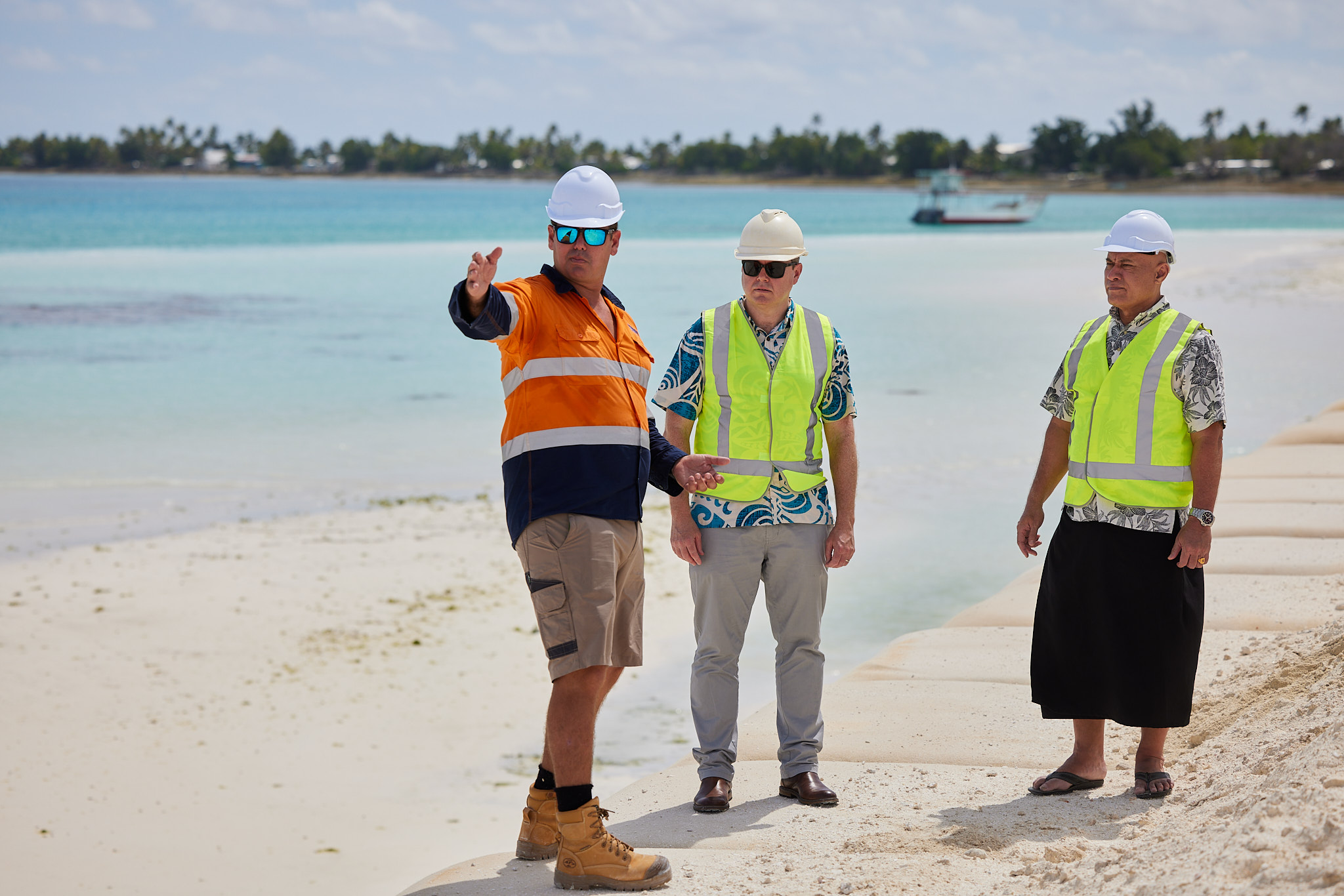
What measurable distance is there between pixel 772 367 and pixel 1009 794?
1670 mm

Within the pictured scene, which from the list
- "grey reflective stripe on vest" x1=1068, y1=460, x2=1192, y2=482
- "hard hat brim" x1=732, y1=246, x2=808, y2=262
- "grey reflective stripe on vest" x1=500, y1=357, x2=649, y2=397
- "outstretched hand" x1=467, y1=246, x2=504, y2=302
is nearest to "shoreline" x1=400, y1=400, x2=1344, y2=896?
"grey reflective stripe on vest" x1=1068, y1=460, x2=1192, y2=482

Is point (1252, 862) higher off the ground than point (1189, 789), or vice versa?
point (1252, 862)

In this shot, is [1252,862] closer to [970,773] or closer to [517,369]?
[970,773]

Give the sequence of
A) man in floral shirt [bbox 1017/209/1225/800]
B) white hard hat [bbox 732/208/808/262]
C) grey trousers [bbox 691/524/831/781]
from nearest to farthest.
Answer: man in floral shirt [bbox 1017/209/1225/800], white hard hat [bbox 732/208/808/262], grey trousers [bbox 691/524/831/781]

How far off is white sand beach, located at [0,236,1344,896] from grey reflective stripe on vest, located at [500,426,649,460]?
4.21ft

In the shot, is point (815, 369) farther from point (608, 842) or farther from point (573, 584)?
point (608, 842)

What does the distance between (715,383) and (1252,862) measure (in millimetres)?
2138

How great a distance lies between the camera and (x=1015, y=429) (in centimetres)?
1467

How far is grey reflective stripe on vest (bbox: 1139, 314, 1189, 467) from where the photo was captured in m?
3.87

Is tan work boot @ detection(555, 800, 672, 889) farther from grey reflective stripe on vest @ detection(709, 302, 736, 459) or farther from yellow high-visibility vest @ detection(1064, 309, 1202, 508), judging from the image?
yellow high-visibility vest @ detection(1064, 309, 1202, 508)

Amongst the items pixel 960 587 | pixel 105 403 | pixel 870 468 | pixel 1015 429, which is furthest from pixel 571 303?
pixel 105 403

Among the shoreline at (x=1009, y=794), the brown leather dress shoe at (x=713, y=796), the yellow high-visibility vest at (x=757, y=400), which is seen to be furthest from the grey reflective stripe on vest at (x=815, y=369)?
the shoreline at (x=1009, y=794)

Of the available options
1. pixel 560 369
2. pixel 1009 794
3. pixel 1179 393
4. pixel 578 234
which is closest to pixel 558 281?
pixel 578 234

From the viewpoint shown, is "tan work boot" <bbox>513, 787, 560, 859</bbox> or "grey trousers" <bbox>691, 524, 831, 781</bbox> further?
"grey trousers" <bbox>691, 524, 831, 781</bbox>
